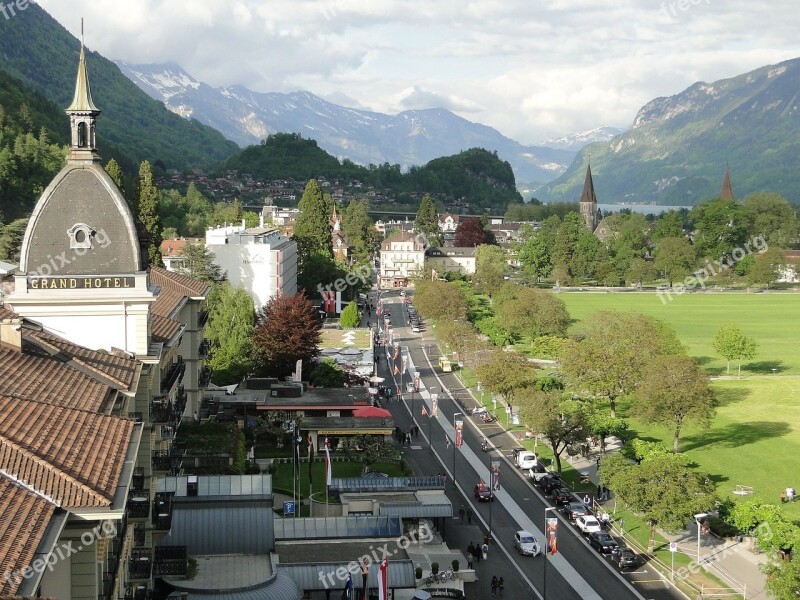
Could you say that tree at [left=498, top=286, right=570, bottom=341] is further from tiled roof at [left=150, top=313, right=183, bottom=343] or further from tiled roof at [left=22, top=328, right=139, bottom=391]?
tiled roof at [left=22, top=328, right=139, bottom=391]

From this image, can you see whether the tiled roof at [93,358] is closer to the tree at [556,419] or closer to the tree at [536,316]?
the tree at [556,419]

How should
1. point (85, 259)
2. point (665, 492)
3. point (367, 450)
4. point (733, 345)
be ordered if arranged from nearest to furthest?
1. point (85, 259)
2. point (665, 492)
3. point (367, 450)
4. point (733, 345)

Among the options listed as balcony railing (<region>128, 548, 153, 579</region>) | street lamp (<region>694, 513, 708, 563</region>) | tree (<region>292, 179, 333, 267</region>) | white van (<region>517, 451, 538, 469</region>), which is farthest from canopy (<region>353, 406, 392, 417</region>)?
tree (<region>292, 179, 333, 267</region>)

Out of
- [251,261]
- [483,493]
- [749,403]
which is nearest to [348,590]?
[483,493]

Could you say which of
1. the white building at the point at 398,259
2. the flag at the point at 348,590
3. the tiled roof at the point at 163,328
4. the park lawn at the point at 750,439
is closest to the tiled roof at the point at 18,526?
the flag at the point at 348,590

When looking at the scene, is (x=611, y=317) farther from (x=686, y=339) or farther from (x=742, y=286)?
(x=742, y=286)

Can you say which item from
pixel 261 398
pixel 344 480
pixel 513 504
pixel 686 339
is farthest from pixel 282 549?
pixel 686 339

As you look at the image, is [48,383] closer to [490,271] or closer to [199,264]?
[199,264]
